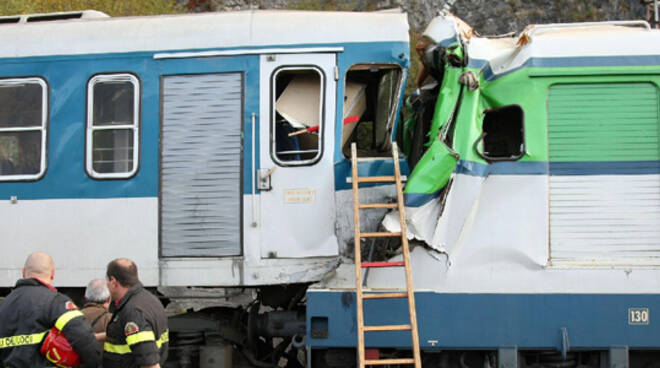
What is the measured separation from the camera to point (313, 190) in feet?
20.7

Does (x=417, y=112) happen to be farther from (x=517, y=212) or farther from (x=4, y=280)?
(x=4, y=280)

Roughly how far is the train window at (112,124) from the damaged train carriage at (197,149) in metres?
0.01

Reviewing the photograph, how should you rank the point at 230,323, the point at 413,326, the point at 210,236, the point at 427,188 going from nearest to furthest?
the point at 413,326, the point at 427,188, the point at 210,236, the point at 230,323

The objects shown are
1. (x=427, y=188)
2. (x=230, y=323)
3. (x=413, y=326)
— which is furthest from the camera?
(x=230, y=323)

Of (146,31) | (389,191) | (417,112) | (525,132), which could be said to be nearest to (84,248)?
(146,31)

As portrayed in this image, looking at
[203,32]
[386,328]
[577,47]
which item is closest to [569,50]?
[577,47]

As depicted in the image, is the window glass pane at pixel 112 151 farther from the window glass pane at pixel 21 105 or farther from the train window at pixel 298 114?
the train window at pixel 298 114

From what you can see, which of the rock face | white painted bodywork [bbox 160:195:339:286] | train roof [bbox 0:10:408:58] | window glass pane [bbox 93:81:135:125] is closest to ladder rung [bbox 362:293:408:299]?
white painted bodywork [bbox 160:195:339:286]

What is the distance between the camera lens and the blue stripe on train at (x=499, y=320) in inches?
231

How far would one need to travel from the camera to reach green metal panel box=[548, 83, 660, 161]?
605 centimetres

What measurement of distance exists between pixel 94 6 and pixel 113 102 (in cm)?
1553

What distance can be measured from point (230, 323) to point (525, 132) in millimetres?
3579

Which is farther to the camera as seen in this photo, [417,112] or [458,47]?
[417,112]

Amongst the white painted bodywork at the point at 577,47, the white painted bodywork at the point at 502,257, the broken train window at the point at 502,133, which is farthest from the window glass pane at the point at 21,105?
the broken train window at the point at 502,133
